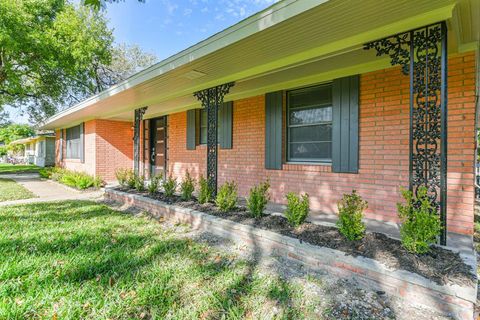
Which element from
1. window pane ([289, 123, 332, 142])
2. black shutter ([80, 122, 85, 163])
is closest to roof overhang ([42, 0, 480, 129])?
window pane ([289, 123, 332, 142])

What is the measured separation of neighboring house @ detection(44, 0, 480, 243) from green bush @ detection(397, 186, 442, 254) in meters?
0.15

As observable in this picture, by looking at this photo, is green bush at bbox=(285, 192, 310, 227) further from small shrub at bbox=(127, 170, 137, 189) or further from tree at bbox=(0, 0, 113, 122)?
tree at bbox=(0, 0, 113, 122)

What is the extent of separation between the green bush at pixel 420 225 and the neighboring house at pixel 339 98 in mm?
149

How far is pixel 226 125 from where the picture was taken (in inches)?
249

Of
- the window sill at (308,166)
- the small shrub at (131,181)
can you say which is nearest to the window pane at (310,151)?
the window sill at (308,166)

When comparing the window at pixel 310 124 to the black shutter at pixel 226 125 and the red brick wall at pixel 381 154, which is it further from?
the black shutter at pixel 226 125

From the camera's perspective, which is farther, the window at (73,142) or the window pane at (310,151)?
the window at (73,142)

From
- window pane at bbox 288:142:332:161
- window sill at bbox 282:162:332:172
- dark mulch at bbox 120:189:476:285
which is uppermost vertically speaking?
window pane at bbox 288:142:332:161

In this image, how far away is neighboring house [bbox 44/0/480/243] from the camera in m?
2.70

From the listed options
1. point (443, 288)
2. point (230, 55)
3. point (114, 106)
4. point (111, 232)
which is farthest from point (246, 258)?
point (114, 106)

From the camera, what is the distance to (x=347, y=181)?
4.36 metres

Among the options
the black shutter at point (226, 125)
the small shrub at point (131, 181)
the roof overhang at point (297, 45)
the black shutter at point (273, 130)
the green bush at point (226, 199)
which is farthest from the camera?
the small shrub at point (131, 181)

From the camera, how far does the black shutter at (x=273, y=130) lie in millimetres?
5230

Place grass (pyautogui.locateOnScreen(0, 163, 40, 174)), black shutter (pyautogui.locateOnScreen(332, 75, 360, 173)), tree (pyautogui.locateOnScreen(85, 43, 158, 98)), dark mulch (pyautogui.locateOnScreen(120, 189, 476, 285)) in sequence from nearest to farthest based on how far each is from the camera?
dark mulch (pyautogui.locateOnScreen(120, 189, 476, 285)) < black shutter (pyautogui.locateOnScreen(332, 75, 360, 173)) < grass (pyautogui.locateOnScreen(0, 163, 40, 174)) < tree (pyautogui.locateOnScreen(85, 43, 158, 98))
